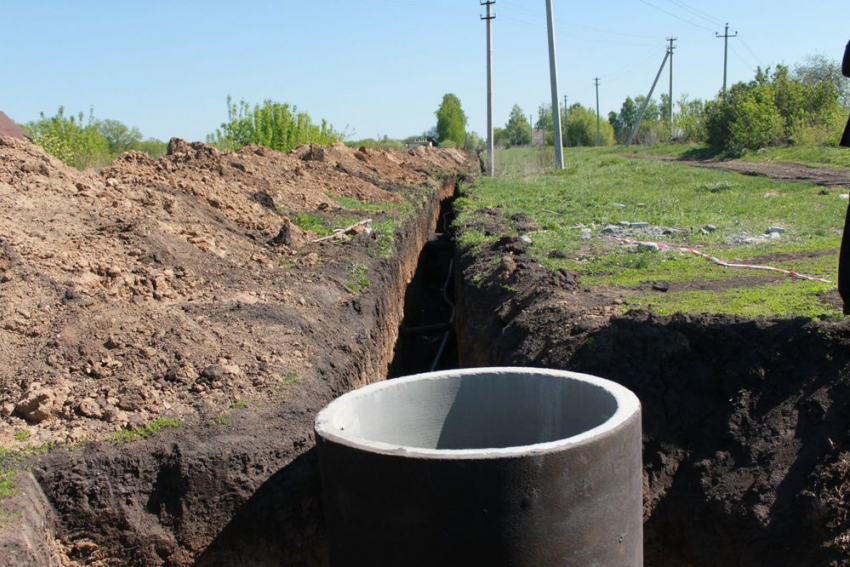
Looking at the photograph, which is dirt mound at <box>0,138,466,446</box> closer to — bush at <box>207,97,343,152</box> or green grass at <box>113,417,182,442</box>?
green grass at <box>113,417,182,442</box>

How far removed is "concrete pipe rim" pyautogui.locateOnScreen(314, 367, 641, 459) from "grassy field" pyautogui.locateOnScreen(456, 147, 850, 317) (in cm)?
234

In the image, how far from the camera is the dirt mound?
456 cm

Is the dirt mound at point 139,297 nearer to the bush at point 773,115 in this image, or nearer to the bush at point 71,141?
the bush at point 71,141

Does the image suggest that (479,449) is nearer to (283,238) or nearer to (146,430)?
(146,430)

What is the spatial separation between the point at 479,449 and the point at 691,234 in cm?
818

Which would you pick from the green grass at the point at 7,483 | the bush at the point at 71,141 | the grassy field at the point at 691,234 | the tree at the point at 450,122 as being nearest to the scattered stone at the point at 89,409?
the green grass at the point at 7,483

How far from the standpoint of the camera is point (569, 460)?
3.19 meters

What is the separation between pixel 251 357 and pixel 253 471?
46.7 inches

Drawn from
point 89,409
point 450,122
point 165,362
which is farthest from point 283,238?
point 450,122

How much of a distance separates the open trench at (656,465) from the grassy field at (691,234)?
965 mm

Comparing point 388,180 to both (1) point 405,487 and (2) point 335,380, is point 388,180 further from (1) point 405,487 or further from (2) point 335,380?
(1) point 405,487

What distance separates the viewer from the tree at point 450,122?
82206 millimetres

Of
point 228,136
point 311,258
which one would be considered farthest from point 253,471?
point 228,136

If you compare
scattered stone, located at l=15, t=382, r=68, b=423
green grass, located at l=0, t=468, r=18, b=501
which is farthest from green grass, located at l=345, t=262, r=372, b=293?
green grass, located at l=0, t=468, r=18, b=501
